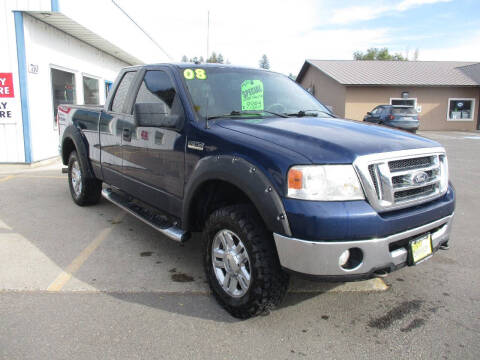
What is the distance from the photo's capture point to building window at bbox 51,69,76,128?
10866 millimetres

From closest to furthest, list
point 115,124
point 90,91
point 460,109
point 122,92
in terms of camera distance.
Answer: point 115,124 → point 122,92 → point 90,91 → point 460,109

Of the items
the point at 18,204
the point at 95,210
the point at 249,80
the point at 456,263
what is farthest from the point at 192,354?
the point at 18,204

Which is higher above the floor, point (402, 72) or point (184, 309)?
point (402, 72)

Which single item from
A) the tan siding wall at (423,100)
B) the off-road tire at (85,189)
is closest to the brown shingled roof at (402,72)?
the tan siding wall at (423,100)

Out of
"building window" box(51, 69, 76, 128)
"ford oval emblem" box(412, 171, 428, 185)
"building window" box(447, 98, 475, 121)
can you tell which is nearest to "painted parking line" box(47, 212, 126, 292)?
"ford oval emblem" box(412, 171, 428, 185)

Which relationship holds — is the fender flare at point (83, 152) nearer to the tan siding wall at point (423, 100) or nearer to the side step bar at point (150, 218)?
the side step bar at point (150, 218)

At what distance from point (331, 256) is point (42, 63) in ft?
32.9

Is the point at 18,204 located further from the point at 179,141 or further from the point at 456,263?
the point at 456,263

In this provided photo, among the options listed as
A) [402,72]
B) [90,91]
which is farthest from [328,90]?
[90,91]

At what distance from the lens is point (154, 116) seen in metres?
3.53

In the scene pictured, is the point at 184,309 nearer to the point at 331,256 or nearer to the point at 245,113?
the point at 331,256

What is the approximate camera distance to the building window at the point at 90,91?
43.1 ft

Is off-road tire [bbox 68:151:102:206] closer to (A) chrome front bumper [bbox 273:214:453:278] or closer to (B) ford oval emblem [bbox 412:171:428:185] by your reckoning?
(A) chrome front bumper [bbox 273:214:453:278]

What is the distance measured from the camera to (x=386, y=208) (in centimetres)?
253
